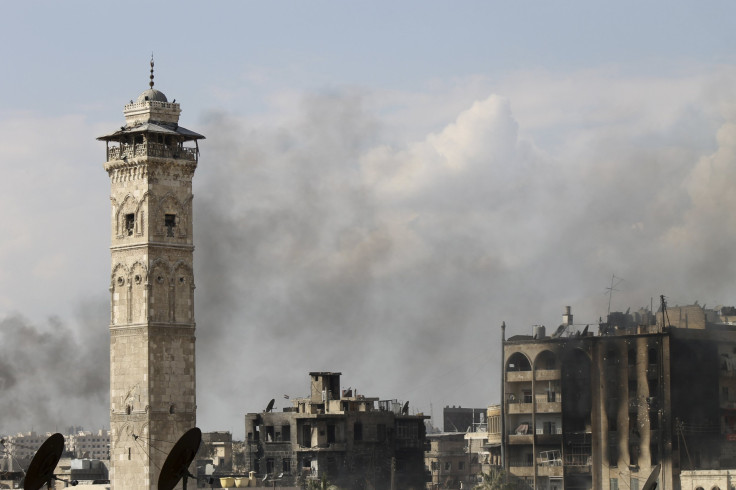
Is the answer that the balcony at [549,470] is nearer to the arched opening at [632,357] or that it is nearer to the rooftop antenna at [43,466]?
the arched opening at [632,357]

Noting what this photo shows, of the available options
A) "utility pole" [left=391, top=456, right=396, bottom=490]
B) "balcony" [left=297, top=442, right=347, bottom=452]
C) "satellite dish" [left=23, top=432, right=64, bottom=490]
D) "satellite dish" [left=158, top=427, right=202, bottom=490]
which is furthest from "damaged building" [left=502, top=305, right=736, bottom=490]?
"satellite dish" [left=158, top=427, right=202, bottom=490]

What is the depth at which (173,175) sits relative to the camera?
Result: 7762 centimetres

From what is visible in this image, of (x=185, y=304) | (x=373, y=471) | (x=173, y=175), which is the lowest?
(x=373, y=471)

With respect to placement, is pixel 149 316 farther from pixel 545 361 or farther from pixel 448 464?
pixel 448 464

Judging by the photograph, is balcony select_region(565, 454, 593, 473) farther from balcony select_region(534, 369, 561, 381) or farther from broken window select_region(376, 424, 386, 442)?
broken window select_region(376, 424, 386, 442)

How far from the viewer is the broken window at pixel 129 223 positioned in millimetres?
77250

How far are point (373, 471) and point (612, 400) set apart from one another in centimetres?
2545

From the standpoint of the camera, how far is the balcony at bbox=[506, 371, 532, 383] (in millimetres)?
127625

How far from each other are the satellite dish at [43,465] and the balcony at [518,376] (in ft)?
285

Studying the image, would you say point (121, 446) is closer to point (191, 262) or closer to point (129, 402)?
point (129, 402)

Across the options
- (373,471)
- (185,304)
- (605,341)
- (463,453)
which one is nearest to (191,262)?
(185,304)

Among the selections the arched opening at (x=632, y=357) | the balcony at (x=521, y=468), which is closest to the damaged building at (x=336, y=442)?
the balcony at (x=521, y=468)

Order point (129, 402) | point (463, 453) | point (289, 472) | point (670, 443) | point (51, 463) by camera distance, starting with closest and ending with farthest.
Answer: point (51, 463)
point (129, 402)
point (670, 443)
point (289, 472)
point (463, 453)

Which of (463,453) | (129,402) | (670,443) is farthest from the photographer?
(463,453)
